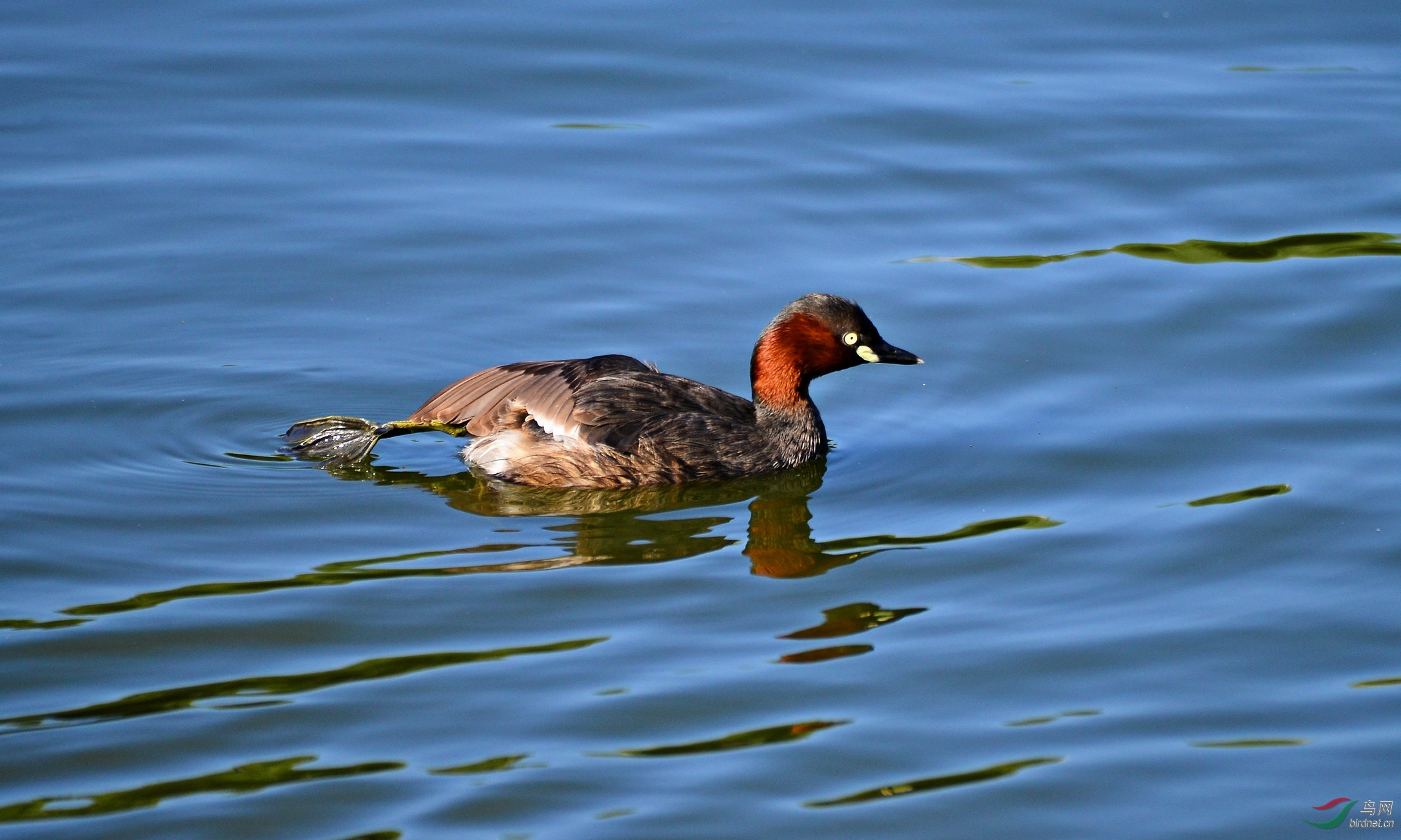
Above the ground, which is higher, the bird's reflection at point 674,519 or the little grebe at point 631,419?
the little grebe at point 631,419

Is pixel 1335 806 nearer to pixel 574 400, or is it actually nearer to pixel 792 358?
pixel 792 358

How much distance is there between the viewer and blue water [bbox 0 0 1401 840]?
5969mm

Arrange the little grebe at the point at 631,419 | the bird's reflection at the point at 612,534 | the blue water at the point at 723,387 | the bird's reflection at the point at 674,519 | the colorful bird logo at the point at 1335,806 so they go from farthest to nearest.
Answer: the little grebe at the point at 631,419, the bird's reflection at the point at 674,519, the bird's reflection at the point at 612,534, the blue water at the point at 723,387, the colorful bird logo at the point at 1335,806

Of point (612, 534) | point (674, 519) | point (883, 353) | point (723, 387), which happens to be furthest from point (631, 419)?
point (883, 353)

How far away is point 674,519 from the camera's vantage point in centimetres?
845

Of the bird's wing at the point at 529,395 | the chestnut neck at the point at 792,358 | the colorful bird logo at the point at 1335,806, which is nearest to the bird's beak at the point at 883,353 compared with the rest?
→ the chestnut neck at the point at 792,358

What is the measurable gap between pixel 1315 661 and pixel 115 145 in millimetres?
9628

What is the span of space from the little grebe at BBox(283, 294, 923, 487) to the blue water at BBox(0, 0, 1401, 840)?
0.76 ft

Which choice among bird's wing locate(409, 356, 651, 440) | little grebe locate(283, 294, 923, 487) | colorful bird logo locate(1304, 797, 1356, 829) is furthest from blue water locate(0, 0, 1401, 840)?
bird's wing locate(409, 356, 651, 440)

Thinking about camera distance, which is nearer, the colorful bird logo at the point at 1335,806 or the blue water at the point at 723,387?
the colorful bird logo at the point at 1335,806

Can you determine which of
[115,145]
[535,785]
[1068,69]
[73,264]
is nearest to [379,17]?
[115,145]

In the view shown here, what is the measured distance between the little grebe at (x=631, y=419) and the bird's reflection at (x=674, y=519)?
0.31 ft

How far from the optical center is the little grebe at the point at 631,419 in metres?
8.93

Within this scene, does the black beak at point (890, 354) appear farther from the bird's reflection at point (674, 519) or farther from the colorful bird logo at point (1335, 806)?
the colorful bird logo at point (1335, 806)
